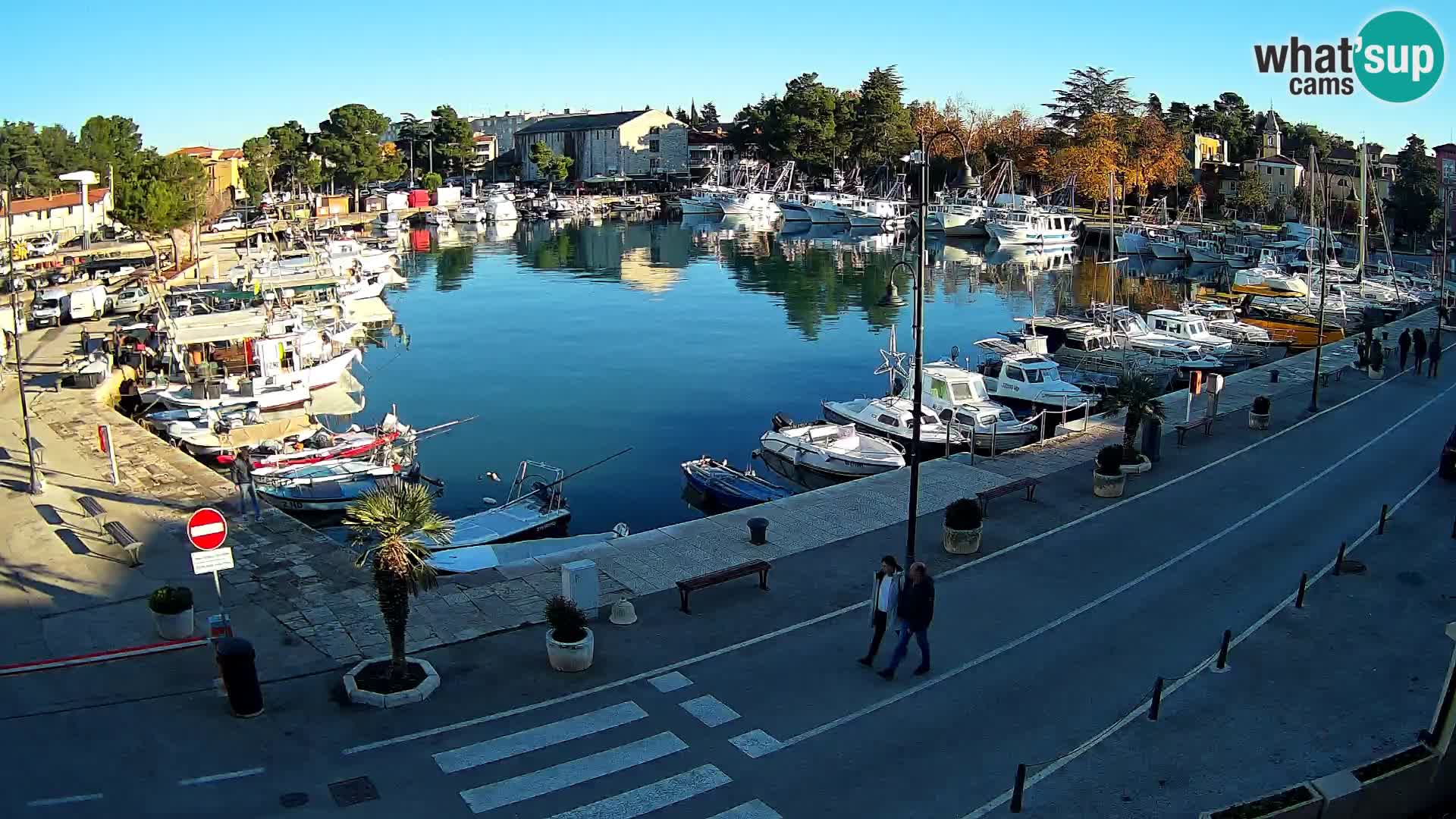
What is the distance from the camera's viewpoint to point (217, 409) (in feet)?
119

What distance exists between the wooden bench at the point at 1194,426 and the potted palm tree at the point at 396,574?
782 inches

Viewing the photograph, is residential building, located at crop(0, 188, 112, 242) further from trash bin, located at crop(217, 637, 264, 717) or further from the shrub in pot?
trash bin, located at crop(217, 637, 264, 717)

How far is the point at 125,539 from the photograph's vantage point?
19641 mm

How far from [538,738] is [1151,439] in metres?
17.5

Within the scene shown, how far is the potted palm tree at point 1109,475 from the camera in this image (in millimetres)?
22719

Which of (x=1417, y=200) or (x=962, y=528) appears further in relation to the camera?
(x=1417, y=200)

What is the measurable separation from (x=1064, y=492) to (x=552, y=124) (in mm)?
170903

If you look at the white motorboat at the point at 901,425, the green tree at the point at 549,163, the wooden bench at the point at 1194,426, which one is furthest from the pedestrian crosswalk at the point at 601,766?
the green tree at the point at 549,163

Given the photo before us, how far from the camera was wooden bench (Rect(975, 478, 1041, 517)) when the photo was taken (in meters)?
21.9

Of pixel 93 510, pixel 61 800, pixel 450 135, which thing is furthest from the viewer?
pixel 450 135

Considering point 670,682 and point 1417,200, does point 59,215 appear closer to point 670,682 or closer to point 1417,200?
point 670,682

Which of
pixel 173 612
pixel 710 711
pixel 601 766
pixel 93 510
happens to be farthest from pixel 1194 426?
pixel 93 510

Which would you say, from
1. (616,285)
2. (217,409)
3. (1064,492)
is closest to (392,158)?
(616,285)

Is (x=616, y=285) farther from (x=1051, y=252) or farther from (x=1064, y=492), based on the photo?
(x=1064, y=492)
